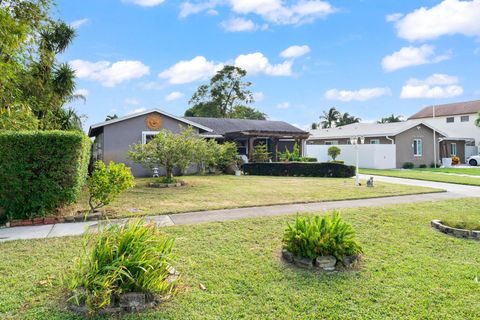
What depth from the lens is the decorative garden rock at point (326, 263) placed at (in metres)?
4.58

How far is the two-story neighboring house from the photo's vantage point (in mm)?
42656

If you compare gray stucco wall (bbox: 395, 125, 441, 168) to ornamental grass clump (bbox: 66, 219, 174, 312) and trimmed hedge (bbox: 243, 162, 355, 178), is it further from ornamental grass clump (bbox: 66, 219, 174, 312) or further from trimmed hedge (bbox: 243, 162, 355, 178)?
ornamental grass clump (bbox: 66, 219, 174, 312)

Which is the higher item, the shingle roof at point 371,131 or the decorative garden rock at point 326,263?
the shingle roof at point 371,131

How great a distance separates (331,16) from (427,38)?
7.14 m

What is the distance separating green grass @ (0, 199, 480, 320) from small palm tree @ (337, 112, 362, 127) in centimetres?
5698

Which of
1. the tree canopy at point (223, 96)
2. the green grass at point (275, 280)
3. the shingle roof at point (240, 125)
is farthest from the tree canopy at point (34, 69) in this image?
the tree canopy at point (223, 96)

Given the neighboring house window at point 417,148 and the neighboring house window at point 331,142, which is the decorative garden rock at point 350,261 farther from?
the neighboring house window at point 331,142

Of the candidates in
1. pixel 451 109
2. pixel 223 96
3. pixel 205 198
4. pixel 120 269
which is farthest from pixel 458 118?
pixel 120 269

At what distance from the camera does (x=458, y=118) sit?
45.4 meters

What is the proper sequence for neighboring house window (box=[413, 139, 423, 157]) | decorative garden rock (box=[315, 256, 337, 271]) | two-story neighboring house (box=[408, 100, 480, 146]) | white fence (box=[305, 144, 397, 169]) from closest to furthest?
1. decorative garden rock (box=[315, 256, 337, 271])
2. white fence (box=[305, 144, 397, 169])
3. neighboring house window (box=[413, 139, 423, 157])
4. two-story neighboring house (box=[408, 100, 480, 146])

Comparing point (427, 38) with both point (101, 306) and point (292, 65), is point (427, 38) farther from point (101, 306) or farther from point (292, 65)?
point (101, 306)

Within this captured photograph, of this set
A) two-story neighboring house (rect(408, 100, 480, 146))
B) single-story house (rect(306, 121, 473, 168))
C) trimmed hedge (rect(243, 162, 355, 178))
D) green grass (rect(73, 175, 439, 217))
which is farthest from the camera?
two-story neighboring house (rect(408, 100, 480, 146))

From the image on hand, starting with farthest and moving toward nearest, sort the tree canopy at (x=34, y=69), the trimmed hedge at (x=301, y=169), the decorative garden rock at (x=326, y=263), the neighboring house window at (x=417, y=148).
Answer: the neighboring house window at (x=417, y=148), the trimmed hedge at (x=301, y=169), the tree canopy at (x=34, y=69), the decorative garden rock at (x=326, y=263)

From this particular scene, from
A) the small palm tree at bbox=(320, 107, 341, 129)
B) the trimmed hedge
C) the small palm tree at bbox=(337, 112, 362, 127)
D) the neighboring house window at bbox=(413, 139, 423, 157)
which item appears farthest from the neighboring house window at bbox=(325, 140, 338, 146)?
the small palm tree at bbox=(337, 112, 362, 127)
